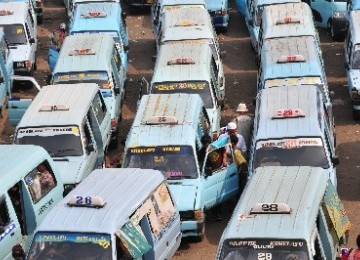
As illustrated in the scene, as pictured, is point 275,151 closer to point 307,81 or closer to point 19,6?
point 307,81

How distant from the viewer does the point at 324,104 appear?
2142cm

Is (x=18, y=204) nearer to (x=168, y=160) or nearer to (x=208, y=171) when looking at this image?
(x=168, y=160)

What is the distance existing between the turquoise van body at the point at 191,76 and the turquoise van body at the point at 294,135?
2.06 meters

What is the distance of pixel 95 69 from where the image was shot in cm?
2433

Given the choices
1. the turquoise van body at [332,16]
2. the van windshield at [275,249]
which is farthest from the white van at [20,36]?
the van windshield at [275,249]

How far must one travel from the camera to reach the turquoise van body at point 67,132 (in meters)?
20.4

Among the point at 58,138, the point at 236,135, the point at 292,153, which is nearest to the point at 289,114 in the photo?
the point at 292,153

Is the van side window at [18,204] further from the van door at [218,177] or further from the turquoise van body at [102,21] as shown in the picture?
the turquoise van body at [102,21]

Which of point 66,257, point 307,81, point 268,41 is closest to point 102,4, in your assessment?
point 268,41

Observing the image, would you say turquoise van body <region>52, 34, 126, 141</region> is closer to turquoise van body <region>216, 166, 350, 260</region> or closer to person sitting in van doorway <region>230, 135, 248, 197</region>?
person sitting in van doorway <region>230, 135, 248, 197</region>

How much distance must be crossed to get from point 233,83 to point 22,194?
37.2 ft

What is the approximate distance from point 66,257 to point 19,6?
52.6 feet

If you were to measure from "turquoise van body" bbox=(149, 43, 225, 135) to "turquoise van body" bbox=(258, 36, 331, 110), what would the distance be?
1113mm

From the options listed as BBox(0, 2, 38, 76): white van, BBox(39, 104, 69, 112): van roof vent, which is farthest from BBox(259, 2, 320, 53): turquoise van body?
BBox(39, 104, 69, 112): van roof vent
